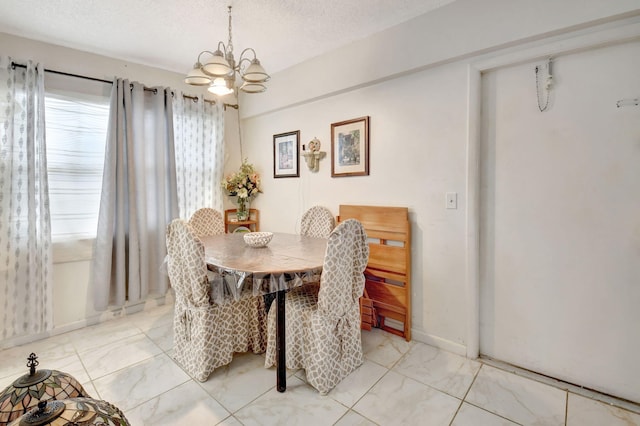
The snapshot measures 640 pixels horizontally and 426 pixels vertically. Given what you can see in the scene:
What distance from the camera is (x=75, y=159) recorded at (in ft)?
8.70

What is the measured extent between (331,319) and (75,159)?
2.65 meters

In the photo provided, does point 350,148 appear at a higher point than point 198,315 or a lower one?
higher

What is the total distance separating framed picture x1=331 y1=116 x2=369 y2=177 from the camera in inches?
104

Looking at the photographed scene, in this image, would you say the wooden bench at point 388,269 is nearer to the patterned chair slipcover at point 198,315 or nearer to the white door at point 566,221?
the white door at point 566,221

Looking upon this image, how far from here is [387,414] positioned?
1604mm

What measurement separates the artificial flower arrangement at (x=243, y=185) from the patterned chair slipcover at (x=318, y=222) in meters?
0.94

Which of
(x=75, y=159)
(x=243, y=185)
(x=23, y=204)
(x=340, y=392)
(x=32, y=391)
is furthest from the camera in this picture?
(x=243, y=185)

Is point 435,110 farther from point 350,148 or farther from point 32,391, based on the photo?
point 32,391

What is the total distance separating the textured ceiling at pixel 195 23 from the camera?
2.10m

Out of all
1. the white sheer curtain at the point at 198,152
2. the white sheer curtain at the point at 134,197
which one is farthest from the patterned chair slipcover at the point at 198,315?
the white sheer curtain at the point at 198,152

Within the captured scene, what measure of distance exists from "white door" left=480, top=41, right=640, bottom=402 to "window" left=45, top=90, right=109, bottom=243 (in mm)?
3262

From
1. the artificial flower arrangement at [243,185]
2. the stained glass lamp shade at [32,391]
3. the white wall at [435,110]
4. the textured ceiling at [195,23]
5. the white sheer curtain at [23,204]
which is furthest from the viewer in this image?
the artificial flower arrangement at [243,185]

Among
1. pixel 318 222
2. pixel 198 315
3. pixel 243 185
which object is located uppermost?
pixel 243 185

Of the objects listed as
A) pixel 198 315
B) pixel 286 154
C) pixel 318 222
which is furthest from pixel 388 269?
pixel 286 154
